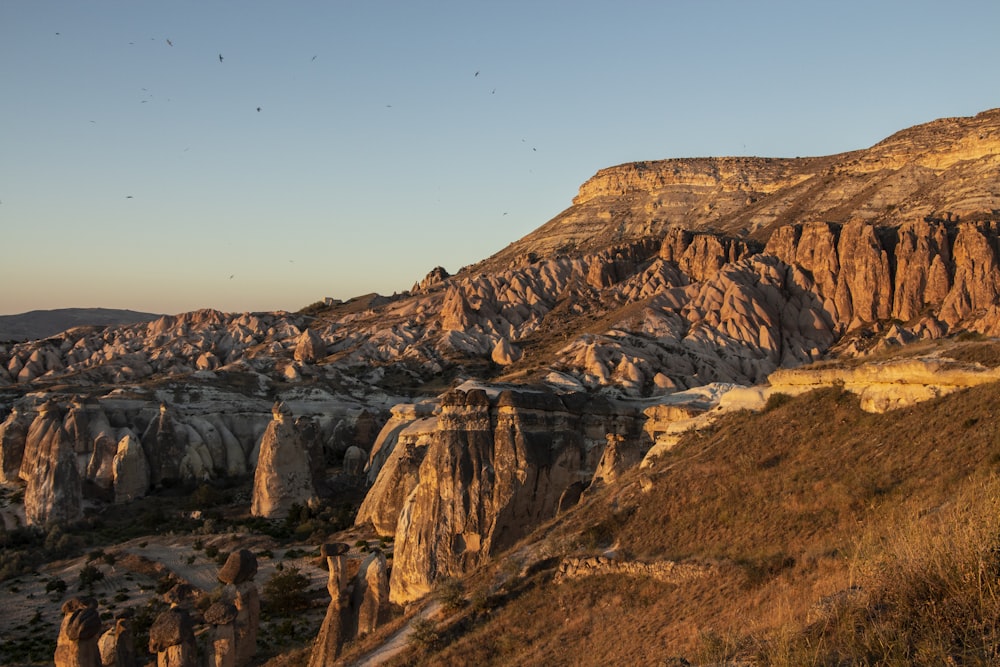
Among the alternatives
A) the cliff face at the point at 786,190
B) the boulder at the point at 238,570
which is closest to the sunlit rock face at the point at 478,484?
the boulder at the point at 238,570

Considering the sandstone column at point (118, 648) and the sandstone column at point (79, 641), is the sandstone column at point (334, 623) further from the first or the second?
the sandstone column at point (79, 641)

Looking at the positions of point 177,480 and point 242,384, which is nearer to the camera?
point 177,480

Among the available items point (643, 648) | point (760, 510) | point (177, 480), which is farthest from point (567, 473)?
point (177, 480)

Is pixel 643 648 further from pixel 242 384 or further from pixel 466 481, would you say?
pixel 242 384

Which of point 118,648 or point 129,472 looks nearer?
point 118,648

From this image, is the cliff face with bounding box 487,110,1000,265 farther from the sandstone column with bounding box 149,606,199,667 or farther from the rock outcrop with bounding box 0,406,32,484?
the sandstone column with bounding box 149,606,199,667

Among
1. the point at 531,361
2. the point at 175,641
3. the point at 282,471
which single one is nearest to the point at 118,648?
the point at 175,641

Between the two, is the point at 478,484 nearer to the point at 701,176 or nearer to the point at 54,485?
the point at 54,485
